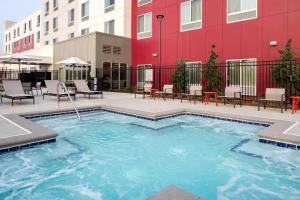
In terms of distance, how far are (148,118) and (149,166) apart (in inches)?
146

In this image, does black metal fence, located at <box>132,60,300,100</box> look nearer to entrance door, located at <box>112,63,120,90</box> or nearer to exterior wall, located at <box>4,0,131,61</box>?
entrance door, located at <box>112,63,120,90</box>

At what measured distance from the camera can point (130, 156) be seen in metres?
5.06

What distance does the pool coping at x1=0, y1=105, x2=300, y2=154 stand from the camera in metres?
4.84

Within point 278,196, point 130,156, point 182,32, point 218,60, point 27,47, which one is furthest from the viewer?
point 27,47

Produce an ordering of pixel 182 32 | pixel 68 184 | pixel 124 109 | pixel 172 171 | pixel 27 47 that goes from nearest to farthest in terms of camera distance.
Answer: pixel 68 184, pixel 172 171, pixel 124 109, pixel 182 32, pixel 27 47

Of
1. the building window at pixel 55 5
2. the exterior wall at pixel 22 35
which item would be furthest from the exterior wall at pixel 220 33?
the exterior wall at pixel 22 35

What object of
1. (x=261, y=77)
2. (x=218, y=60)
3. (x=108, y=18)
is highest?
(x=108, y=18)

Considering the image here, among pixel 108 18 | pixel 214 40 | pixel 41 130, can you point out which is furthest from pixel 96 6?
pixel 41 130

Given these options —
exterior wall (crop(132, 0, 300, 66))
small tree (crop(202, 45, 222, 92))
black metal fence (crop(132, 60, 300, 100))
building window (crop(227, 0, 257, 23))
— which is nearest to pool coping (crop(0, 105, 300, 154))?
black metal fence (crop(132, 60, 300, 100))

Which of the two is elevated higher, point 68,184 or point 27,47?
→ point 27,47

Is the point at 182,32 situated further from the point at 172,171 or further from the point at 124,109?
the point at 172,171

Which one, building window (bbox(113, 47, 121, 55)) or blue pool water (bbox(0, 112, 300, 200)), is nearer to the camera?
blue pool water (bbox(0, 112, 300, 200))

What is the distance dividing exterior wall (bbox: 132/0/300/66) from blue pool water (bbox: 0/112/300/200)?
7.48 m

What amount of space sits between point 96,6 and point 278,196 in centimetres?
2278
